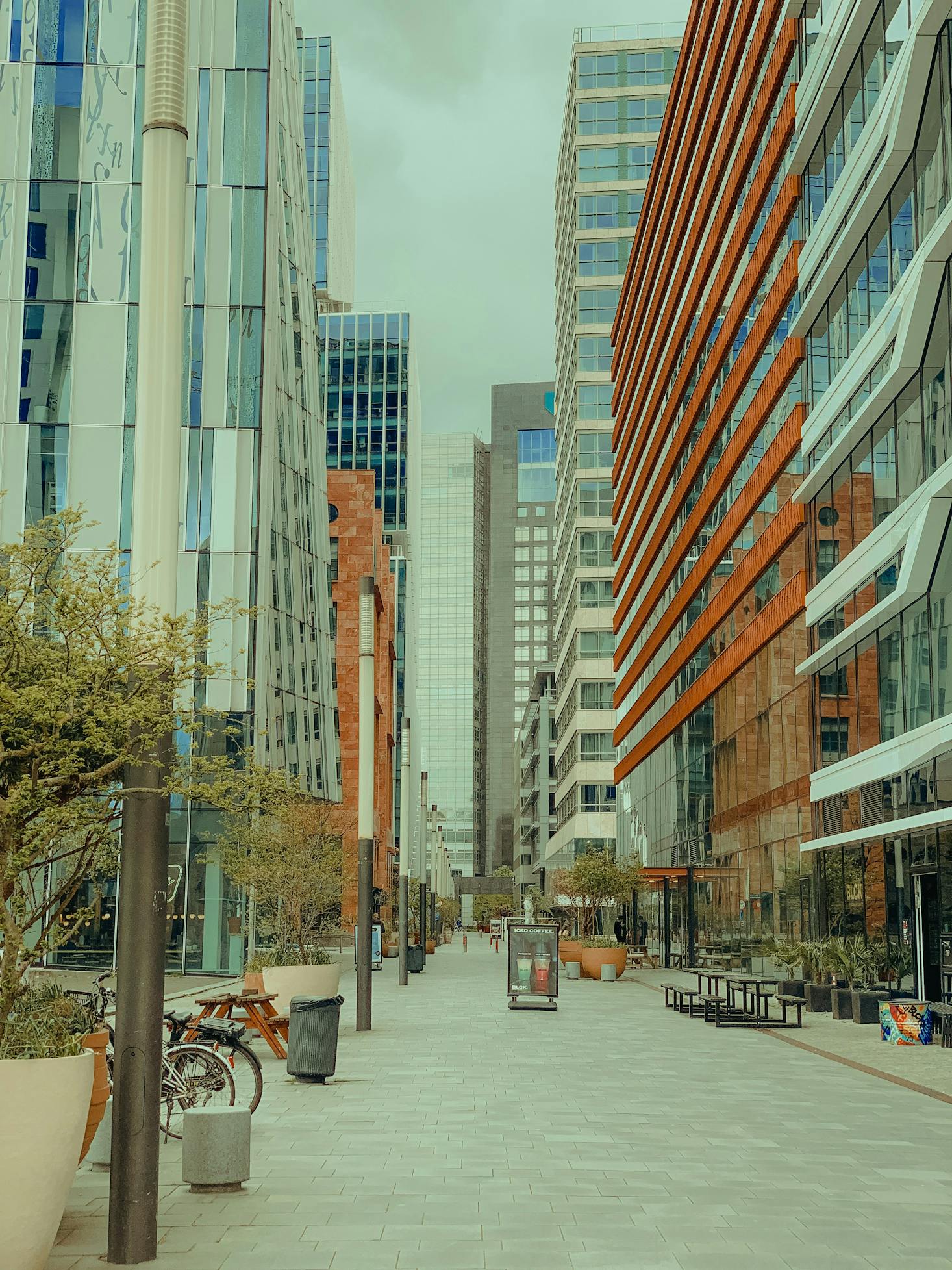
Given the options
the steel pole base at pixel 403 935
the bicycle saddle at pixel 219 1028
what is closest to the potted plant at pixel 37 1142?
the bicycle saddle at pixel 219 1028

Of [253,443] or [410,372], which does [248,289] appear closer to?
[253,443]

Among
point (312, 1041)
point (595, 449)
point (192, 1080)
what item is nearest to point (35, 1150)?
point (192, 1080)

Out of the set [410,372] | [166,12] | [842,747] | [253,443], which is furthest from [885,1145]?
[410,372]

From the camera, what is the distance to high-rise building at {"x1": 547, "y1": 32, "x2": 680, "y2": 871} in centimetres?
8894

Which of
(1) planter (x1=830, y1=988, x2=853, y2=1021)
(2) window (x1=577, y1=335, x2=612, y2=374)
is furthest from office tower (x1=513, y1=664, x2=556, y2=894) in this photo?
(1) planter (x1=830, y1=988, x2=853, y2=1021)

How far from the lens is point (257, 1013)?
16.6 metres

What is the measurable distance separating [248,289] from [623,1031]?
2615 centimetres

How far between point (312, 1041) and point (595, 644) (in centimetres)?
7681

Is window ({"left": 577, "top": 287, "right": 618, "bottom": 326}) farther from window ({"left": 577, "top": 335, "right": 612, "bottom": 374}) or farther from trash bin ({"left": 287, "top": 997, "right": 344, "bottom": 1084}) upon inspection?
trash bin ({"left": 287, "top": 997, "right": 344, "bottom": 1084})

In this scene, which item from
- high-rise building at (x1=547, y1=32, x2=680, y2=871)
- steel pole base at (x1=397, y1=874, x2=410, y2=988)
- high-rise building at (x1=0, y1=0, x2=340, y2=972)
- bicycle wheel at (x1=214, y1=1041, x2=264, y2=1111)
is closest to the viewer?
bicycle wheel at (x1=214, y1=1041, x2=264, y2=1111)

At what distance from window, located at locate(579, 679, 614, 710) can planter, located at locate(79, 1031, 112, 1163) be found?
81.6 metres

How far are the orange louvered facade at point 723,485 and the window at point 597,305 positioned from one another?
689 inches

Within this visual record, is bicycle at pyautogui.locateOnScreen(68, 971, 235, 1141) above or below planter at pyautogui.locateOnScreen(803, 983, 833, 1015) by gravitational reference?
above

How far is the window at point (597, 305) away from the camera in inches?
3585
